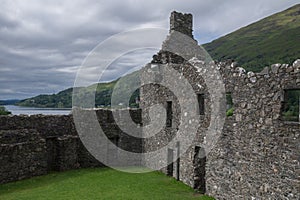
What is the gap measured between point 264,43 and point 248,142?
10439 cm

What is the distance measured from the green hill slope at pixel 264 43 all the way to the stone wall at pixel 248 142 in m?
62.7

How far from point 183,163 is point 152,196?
2.81 meters

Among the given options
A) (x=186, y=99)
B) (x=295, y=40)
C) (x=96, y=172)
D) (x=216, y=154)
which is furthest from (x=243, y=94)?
(x=295, y=40)

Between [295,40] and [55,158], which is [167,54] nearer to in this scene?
[55,158]

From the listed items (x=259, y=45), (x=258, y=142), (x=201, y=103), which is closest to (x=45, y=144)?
(x=201, y=103)

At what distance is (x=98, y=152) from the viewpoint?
65.9ft

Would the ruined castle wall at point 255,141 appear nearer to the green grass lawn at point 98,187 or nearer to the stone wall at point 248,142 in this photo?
the stone wall at point 248,142

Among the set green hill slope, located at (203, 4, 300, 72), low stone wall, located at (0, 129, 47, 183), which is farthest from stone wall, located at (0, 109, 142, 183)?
green hill slope, located at (203, 4, 300, 72)

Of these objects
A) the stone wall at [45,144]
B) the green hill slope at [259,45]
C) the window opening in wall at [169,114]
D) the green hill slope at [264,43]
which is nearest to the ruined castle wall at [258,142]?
the window opening in wall at [169,114]

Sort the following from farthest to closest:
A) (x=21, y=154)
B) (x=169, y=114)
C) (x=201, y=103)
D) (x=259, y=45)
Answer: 1. (x=259, y=45)
2. (x=169, y=114)
3. (x=21, y=154)
4. (x=201, y=103)

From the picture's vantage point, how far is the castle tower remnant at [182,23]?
18.8 m

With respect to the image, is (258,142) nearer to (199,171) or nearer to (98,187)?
(199,171)

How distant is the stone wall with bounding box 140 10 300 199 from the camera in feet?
30.9

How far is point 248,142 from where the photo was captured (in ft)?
36.0
